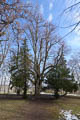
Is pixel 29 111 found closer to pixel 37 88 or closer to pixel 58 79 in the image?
pixel 37 88

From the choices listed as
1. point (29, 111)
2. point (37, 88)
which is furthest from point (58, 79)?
point (29, 111)

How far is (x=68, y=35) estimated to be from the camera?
2955 mm

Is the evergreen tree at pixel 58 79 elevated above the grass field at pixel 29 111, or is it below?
above

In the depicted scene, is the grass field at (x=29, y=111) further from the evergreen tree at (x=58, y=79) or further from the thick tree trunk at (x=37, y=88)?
the evergreen tree at (x=58, y=79)

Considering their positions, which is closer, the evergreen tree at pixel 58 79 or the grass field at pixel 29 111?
the grass field at pixel 29 111

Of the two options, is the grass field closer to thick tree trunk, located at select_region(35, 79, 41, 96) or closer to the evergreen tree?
thick tree trunk, located at select_region(35, 79, 41, 96)

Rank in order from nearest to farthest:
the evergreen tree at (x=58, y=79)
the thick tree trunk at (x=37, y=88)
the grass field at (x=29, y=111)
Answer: the grass field at (x=29, y=111)
the thick tree trunk at (x=37, y=88)
the evergreen tree at (x=58, y=79)

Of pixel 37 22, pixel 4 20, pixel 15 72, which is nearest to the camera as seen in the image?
pixel 4 20

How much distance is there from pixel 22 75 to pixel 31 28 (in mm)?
7015

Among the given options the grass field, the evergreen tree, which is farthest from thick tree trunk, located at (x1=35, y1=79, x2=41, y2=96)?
the grass field

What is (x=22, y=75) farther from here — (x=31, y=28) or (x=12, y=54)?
(x=31, y=28)

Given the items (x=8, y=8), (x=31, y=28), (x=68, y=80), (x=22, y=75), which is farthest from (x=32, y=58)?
(x=8, y=8)

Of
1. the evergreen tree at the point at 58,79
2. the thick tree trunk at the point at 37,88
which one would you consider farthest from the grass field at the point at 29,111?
the evergreen tree at the point at 58,79

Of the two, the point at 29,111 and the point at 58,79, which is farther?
the point at 58,79
